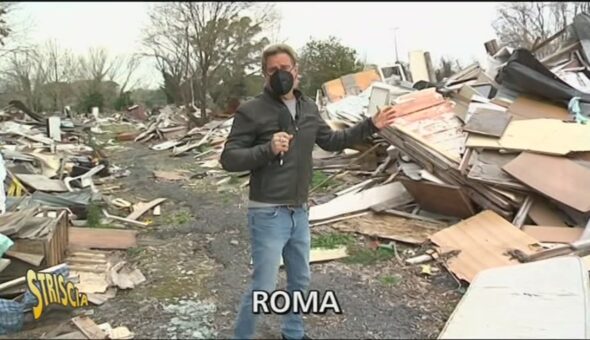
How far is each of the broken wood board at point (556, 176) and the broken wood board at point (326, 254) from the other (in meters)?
1.80

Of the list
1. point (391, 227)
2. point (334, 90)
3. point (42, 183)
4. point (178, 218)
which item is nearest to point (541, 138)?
point (391, 227)

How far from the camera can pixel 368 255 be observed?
16.4 ft

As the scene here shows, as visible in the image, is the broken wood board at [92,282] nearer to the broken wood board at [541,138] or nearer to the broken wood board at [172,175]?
the broken wood board at [541,138]

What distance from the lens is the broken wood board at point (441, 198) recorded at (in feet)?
17.7

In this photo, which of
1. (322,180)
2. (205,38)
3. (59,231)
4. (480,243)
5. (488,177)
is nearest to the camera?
(480,243)

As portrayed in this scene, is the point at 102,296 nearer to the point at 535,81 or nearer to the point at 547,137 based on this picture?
the point at 547,137

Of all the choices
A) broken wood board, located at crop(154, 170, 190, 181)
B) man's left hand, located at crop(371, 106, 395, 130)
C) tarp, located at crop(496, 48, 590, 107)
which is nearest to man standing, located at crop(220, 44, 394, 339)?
man's left hand, located at crop(371, 106, 395, 130)

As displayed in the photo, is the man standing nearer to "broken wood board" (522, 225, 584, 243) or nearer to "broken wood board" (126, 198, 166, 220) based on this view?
"broken wood board" (522, 225, 584, 243)

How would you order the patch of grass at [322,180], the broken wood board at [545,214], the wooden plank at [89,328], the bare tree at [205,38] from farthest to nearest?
the bare tree at [205,38] → the patch of grass at [322,180] → the broken wood board at [545,214] → the wooden plank at [89,328]

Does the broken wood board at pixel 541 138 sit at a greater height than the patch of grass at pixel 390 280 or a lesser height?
greater

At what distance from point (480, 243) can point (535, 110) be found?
85.8 inches

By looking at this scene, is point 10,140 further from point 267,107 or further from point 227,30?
point 227,30

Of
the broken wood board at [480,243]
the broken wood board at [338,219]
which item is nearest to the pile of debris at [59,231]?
the broken wood board at [338,219]

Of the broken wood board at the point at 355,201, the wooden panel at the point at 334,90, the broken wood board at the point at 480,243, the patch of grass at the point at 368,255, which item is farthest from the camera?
the wooden panel at the point at 334,90
